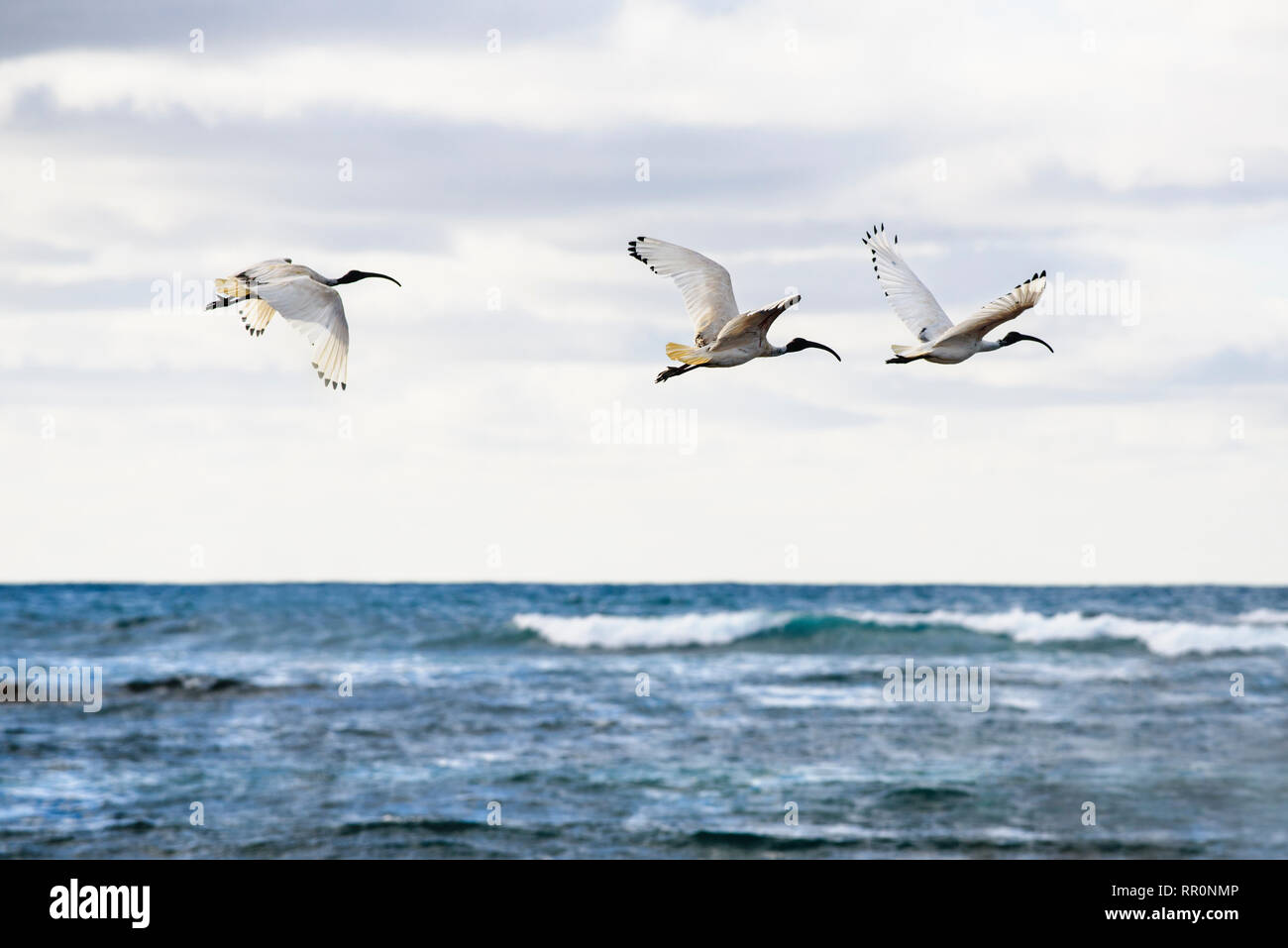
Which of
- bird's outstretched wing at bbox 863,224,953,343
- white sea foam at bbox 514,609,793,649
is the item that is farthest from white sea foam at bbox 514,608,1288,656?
bird's outstretched wing at bbox 863,224,953,343

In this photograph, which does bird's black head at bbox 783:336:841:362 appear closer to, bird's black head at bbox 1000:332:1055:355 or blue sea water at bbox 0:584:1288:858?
bird's black head at bbox 1000:332:1055:355

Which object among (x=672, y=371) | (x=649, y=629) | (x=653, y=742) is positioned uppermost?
(x=672, y=371)

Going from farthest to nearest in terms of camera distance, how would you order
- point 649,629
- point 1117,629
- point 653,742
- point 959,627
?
point 649,629 → point 959,627 → point 1117,629 → point 653,742

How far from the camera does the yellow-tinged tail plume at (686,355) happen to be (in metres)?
5.52

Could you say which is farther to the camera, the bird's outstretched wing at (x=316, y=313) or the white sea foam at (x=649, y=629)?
the white sea foam at (x=649, y=629)

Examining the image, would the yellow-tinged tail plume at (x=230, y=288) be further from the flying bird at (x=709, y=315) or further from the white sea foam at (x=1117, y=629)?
the white sea foam at (x=1117, y=629)

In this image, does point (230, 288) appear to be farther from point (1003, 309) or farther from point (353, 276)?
point (1003, 309)

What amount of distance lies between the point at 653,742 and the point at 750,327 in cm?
3003

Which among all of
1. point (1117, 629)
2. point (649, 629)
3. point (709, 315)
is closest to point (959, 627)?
point (1117, 629)

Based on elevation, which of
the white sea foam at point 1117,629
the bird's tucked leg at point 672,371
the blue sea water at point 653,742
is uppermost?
the bird's tucked leg at point 672,371

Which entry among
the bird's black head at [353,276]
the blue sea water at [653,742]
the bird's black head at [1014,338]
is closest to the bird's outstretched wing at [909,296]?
the bird's black head at [1014,338]

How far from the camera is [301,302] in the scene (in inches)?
238

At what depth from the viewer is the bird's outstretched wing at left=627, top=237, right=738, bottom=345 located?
6492mm
